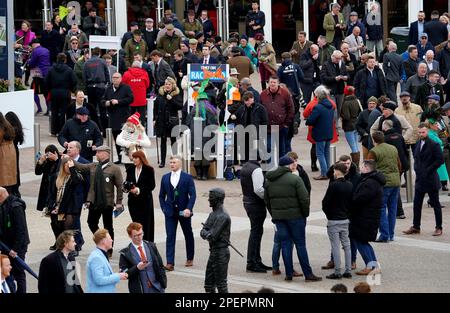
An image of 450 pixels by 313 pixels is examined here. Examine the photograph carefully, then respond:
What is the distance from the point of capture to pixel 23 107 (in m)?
29.2

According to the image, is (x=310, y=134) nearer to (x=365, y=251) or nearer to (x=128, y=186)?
(x=128, y=186)

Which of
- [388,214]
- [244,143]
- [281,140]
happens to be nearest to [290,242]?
[388,214]

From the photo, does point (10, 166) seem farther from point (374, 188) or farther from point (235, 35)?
point (235, 35)

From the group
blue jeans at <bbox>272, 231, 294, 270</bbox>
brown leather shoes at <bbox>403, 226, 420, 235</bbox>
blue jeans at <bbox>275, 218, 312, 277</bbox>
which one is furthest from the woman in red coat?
blue jeans at <bbox>275, 218, 312, 277</bbox>

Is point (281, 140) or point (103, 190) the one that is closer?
point (103, 190)

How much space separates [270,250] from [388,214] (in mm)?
1812

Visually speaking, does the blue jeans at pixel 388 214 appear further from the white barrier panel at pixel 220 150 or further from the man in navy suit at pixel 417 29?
the man in navy suit at pixel 417 29

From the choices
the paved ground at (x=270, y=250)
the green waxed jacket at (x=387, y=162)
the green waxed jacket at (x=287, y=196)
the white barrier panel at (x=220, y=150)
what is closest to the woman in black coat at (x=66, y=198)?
the paved ground at (x=270, y=250)

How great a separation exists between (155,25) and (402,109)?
19599mm

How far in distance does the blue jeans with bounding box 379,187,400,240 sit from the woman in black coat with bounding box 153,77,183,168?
689 centimetres

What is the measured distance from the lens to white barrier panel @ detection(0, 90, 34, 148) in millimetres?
28797

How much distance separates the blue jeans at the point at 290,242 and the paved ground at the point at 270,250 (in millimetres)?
206

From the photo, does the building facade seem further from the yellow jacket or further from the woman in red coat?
the yellow jacket

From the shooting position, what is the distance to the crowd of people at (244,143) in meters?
18.0
